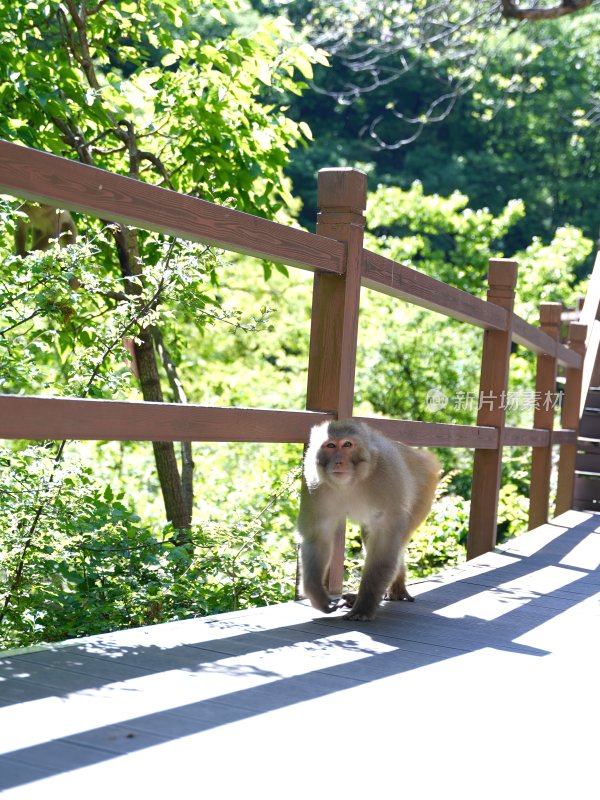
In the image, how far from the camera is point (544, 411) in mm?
8117

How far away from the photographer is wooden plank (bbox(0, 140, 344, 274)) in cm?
274

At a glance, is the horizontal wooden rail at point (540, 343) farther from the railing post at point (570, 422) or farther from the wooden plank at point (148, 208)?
the wooden plank at point (148, 208)

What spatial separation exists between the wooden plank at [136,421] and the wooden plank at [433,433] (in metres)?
0.52

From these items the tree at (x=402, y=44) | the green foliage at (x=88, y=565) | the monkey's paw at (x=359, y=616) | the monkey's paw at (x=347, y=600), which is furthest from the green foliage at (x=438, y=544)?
the tree at (x=402, y=44)

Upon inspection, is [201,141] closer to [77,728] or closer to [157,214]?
[157,214]

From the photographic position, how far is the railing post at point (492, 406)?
252 inches

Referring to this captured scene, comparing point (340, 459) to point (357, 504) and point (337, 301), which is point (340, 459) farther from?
point (337, 301)

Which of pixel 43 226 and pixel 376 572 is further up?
pixel 43 226

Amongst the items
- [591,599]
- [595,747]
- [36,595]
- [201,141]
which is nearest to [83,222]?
[201,141]

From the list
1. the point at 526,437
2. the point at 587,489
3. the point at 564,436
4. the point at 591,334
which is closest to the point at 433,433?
the point at 526,437

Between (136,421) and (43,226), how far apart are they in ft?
10.3

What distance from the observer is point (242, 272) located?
17.3 meters

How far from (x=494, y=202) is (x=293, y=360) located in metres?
18.9

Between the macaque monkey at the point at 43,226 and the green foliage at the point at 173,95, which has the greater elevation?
the green foliage at the point at 173,95
